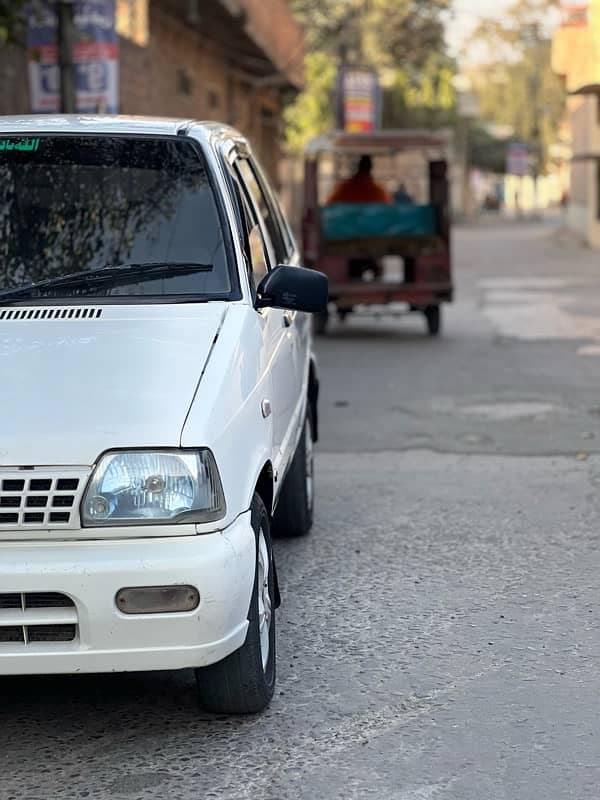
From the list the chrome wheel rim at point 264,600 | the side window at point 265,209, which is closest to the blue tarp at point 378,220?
the side window at point 265,209

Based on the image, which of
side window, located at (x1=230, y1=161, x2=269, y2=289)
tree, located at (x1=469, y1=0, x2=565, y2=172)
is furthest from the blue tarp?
tree, located at (x1=469, y1=0, x2=565, y2=172)

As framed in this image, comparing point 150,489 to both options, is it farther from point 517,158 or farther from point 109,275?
point 517,158

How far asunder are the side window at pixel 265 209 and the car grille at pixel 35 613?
8.18ft

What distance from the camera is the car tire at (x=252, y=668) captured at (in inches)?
165

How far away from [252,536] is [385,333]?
505 inches

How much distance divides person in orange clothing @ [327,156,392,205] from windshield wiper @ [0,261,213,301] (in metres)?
12.2

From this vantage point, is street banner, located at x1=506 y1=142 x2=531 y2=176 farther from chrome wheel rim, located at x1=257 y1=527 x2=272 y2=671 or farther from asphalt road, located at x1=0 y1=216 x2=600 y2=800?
chrome wheel rim, located at x1=257 y1=527 x2=272 y2=671

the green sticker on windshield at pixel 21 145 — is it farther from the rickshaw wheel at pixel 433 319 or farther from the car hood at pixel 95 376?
the rickshaw wheel at pixel 433 319

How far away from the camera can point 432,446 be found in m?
9.27

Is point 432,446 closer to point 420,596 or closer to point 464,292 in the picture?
point 420,596

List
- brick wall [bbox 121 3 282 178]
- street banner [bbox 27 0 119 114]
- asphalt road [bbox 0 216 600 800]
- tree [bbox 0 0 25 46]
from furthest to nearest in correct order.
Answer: brick wall [bbox 121 3 282 178]
street banner [bbox 27 0 119 114]
tree [bbox 0 0 25 46]
asphalt road [bbox 0 216 600 800]

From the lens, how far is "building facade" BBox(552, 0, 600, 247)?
32.8 metres

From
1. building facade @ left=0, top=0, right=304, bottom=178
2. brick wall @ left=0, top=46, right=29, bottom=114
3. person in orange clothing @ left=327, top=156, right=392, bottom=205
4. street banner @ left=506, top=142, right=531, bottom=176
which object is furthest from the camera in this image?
street banner @ left=506, top=142, right=531, bottom=176

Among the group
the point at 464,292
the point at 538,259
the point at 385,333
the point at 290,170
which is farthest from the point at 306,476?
the point at 290,170
